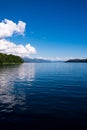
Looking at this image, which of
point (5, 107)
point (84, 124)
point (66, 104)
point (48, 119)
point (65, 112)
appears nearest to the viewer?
point (84, 124)

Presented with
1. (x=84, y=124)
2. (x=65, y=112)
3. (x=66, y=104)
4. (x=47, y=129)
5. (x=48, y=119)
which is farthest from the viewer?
(x=66, y=104)

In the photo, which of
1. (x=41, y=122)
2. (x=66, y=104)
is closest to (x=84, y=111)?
(x=66, y=104)

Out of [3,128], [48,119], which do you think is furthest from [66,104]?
[3,128]

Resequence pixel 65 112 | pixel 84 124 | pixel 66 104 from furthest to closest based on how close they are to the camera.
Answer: pixel 66 104
pixel 65 112
pixel 84 124

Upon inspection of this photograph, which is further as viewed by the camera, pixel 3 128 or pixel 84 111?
pixel 84 111

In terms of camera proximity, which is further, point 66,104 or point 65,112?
point 66,104

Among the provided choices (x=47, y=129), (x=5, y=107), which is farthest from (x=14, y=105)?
(x=47, y=129)

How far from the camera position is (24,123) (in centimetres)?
Result: 2245

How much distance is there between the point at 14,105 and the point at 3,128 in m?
9.81

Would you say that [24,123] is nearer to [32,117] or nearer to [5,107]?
[32,117]

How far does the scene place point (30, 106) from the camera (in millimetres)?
30250

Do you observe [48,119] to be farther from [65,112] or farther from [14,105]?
[14,105]

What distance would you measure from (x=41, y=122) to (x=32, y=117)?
7.13ft

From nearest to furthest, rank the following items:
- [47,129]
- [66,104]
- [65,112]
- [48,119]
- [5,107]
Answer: [47,129]
[48,119]
[65,112]
[5,107]
[66,104]
